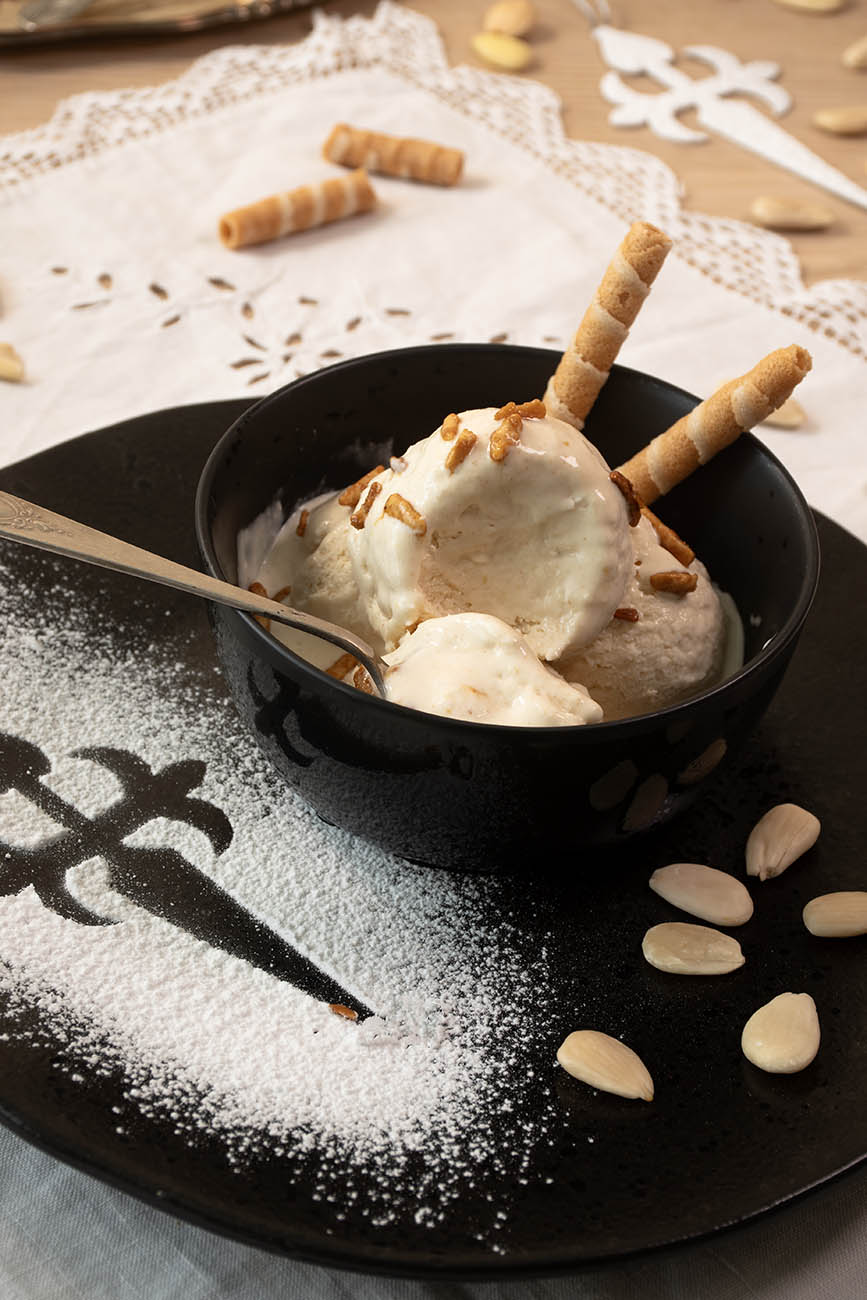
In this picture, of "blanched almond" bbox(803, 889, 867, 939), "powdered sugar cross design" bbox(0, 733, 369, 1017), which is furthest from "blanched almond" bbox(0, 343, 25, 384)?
"blanched almond" bbox(803, 889, 867, 939)

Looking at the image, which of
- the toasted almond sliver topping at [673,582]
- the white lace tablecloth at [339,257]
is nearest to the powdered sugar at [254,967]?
the toasted almond sliver topping at [673,582]

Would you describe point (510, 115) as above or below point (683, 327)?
above

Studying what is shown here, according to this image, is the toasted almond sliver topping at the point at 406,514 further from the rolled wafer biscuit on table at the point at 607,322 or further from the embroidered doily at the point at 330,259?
the embroidered doily at the point at 330,259

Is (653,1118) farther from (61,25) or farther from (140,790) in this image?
(61,25)

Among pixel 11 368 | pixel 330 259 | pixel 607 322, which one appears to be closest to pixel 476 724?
pixel 607 322

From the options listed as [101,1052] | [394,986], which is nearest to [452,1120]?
[394,986]

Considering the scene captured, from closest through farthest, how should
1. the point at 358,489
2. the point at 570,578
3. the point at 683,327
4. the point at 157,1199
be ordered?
1. the point at 157,1199
2. the point at 570,578
3. the point at 358,489
4. the point at 683,327

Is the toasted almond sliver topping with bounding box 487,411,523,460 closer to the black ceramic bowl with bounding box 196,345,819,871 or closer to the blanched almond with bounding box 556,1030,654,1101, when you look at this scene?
the black ceramic bowl with bounding box 196,345,819,871
